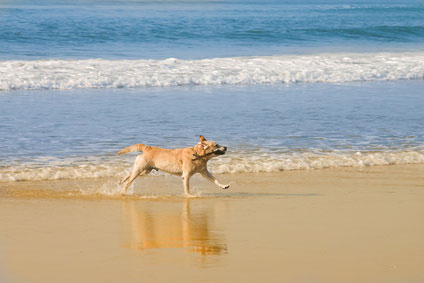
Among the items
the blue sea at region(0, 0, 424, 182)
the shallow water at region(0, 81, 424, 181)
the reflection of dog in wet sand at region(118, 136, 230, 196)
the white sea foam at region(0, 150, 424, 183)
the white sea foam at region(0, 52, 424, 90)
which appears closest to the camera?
the reflection of dog in wet sand at region(118, 136, 230, 196)

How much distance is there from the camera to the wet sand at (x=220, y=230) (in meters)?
4.88

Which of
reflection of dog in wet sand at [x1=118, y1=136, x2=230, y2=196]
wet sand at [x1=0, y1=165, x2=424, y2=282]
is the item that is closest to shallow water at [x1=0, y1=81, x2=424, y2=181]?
wet sand at [x1=0, y1=165, x2=424, y2=282]

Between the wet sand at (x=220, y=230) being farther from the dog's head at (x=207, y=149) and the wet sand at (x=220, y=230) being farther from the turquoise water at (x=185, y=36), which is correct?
the turquoise water at (x=185, y=36)

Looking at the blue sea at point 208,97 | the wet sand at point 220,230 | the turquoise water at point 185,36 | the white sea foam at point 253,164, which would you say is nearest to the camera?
the wet sand at point 220,230

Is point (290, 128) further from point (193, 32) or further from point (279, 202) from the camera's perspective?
point (193, 32)

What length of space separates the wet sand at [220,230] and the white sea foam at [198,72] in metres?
9.25

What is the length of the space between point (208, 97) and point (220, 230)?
30.4 feet

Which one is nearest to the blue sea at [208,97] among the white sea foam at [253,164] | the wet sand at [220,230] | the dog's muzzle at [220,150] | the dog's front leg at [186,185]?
the white sea foam at [253,164]

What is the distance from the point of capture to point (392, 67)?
2080 centimetres

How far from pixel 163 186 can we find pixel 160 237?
233cm

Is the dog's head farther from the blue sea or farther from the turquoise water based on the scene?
the turquoise water

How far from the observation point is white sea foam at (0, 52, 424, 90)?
17.1 meters

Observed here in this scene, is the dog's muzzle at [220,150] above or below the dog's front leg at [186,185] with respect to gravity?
above

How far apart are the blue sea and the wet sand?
1.03 m
